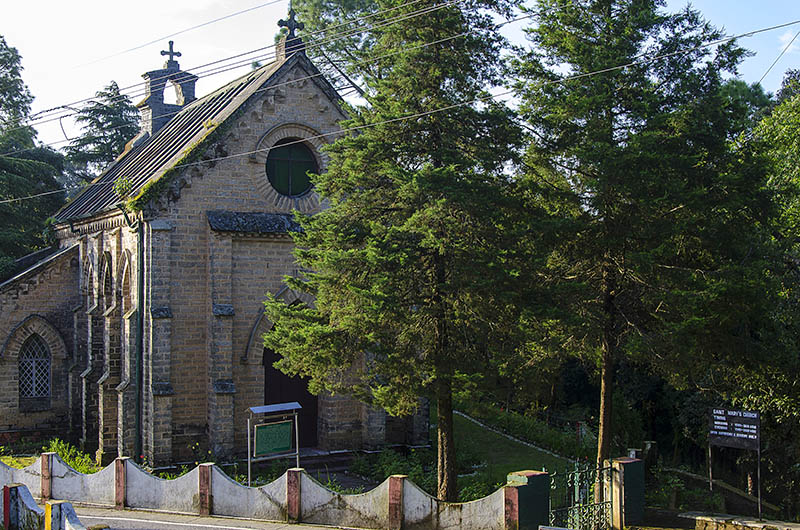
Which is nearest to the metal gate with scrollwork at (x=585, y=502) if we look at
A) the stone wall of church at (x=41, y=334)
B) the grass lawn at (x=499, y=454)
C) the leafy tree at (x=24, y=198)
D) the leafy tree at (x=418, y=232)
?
the leafy tree at (x=418, y=232)

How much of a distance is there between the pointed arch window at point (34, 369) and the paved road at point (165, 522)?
1031 centimetres

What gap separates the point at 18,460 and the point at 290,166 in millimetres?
11029

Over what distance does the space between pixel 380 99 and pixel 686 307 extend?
7196 millimetres

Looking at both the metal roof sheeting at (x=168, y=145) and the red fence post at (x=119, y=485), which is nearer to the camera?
the red fence post at (x=119, y=485)

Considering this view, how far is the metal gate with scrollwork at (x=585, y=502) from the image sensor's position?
46.1 feet

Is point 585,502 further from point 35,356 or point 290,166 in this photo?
point 35,356

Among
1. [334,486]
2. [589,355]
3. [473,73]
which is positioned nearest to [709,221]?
[589,355]

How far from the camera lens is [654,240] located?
16047 mm

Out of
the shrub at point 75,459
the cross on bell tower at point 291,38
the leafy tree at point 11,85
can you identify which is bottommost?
the shrub at point 75,459

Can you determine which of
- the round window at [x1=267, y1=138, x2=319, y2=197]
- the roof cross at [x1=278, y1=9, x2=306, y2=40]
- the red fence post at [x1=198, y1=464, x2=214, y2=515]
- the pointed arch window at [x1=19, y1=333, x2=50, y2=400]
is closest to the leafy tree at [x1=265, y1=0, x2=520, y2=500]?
the red fence post at [x1=198, y1=464, x2=214, y2=515]

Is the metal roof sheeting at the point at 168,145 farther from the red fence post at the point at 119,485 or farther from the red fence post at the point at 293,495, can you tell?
the red fence post at the point at 293,495

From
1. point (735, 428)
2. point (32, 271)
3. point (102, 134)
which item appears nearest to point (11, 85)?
point (102, 134)

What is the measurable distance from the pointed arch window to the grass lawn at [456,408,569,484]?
41.6 feet

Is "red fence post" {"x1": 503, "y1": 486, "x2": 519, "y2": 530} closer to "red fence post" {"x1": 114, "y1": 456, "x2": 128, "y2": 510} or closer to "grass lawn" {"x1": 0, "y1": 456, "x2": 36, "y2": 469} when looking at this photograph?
"red fence post" {"x1": 114, "y1": 456, "x2": 128, "y2": 510}
